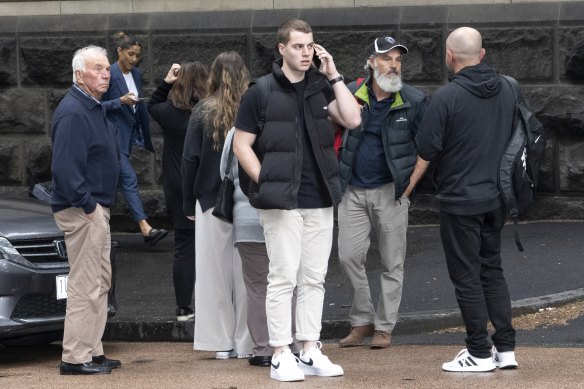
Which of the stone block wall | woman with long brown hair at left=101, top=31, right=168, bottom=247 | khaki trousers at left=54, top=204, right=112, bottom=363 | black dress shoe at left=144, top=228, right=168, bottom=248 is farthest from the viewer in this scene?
the stone block wall

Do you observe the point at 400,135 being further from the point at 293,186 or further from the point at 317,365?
the point at 317,365

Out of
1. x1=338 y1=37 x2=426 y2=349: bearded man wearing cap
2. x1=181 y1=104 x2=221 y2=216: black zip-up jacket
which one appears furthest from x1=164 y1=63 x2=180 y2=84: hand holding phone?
x1=338 y1=37 x2=426 y2=349: bearded man wearing cap

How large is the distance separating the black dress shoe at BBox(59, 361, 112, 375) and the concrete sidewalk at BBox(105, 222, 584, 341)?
1294 millimetres

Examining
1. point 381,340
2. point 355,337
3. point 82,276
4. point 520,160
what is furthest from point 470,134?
point 82,276

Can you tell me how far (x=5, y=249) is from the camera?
823 centimetres

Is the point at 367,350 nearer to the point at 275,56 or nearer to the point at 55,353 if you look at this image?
the point at 55,353

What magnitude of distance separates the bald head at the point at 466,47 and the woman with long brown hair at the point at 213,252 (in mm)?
1348

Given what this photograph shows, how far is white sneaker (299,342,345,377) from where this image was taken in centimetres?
747

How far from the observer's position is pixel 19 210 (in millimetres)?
8906

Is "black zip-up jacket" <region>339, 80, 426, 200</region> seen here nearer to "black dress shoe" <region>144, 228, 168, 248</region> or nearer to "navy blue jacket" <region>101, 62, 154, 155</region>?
"navy blue jacket" <region>101, 62, 154, 155</region>

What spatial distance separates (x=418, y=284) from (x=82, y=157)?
10.5 ft

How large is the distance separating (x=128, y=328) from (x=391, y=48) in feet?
8.68

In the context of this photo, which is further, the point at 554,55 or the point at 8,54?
the point at 8,54

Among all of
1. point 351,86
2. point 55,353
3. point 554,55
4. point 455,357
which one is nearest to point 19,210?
point 55,353
